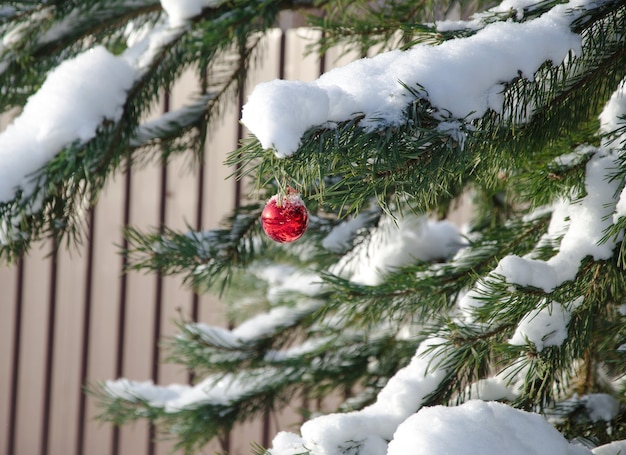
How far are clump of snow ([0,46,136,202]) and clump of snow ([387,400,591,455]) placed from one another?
0.58 m

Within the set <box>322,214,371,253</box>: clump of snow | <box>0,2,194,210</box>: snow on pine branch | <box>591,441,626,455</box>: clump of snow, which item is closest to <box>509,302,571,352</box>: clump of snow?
<box>591,441,626,455</box>: clump of snow

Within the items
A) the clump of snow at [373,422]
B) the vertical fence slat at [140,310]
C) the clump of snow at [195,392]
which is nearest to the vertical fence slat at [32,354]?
the vertical fence slat at [140,310]

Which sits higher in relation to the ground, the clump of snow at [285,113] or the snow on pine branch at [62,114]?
the snow on pine branch at [62,114]

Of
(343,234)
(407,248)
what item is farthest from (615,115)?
(407,248)

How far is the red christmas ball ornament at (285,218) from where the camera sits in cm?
64

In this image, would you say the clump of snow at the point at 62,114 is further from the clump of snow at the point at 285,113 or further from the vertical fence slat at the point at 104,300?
the vertical fence slat at the point at 104,300

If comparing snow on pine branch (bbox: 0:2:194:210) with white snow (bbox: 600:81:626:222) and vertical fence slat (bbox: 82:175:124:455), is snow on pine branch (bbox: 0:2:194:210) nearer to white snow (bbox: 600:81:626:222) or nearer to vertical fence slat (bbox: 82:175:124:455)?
white snow (bbox: 600:81:626:222)

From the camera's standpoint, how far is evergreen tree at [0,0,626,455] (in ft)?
1.84

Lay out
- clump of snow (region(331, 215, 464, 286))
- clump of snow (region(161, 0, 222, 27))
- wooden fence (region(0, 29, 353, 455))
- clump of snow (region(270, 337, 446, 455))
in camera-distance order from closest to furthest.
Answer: clump of snow (region(270, 337, 446, 455))
clump of snow (region(161, 0, 222, 27))
clump of snow (region(331, 215, 464, 286))
wooden fence (region(0, 29, 353, 455))

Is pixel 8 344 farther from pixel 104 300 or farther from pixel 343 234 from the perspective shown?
pixel 343 234

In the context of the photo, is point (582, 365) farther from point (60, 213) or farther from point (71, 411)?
point (71, 411)

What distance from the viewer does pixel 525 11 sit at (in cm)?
69

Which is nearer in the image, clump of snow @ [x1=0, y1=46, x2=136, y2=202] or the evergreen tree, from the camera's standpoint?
the evergreen tree

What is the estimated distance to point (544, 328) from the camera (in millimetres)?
694
